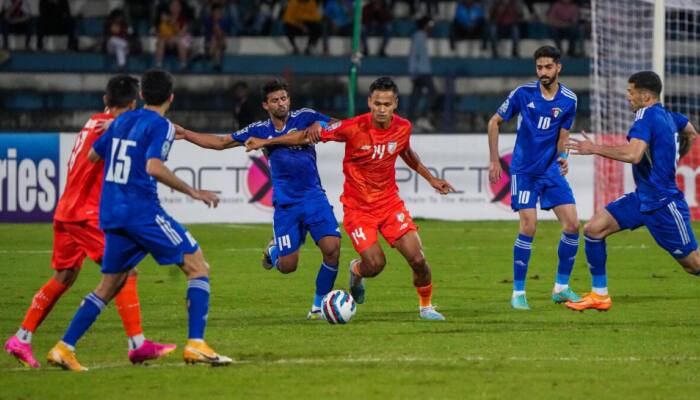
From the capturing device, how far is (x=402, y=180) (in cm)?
2023

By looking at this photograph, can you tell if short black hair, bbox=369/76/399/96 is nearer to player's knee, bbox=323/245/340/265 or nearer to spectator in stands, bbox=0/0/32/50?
player's knee, bbox=323/245/340/265

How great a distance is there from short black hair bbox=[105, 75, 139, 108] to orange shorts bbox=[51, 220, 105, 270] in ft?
2.58

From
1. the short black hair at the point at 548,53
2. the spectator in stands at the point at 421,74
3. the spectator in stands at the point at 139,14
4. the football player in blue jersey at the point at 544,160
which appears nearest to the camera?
the short black hair at the point at 548,53

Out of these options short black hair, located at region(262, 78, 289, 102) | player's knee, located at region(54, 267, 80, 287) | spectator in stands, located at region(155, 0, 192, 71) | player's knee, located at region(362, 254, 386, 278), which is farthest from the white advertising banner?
player's knee, located at region(54, 267, 80, 287)

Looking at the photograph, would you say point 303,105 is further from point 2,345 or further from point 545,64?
point 2,345

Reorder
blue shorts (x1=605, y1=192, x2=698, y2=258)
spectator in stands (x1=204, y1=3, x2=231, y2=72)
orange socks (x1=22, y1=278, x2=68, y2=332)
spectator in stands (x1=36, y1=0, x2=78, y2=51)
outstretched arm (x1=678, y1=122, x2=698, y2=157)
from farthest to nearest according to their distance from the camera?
spectator in stands (x1=36, y1=0, x2=78, y2=51), spectator in stands (x1=204, y1=3, x2=231, y2=72), outstretched arm (x1=678, y1=122, x2=698, y2=157), blue shorts (x1=605, y1=192, x2=698, y2=258), orange socks (x1=22, y1=278, x2=68, y2=332)

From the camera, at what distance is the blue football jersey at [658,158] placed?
10.5 meters

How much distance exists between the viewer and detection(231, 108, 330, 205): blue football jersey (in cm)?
1100

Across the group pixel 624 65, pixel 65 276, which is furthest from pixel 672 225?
pixel 624 65

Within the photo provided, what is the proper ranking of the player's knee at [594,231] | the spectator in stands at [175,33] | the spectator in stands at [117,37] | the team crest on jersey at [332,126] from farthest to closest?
the spectator in stands at [175,33] < the spectator in stands at [117,37] < the player's knee at [594,231] < the team crest on jersey at [332,126]

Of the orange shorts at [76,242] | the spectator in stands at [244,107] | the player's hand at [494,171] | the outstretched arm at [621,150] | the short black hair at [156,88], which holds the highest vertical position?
the spectator in stands at [244,107]

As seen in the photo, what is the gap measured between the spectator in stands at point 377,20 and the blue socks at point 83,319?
19.8m

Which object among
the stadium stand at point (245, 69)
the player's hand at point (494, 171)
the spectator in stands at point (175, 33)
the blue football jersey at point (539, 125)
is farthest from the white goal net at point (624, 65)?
the spectator in stands at point (175, 33)

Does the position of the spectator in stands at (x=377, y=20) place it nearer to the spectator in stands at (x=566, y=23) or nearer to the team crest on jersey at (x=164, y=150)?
the spectator in stands at (x=566, y=23)
